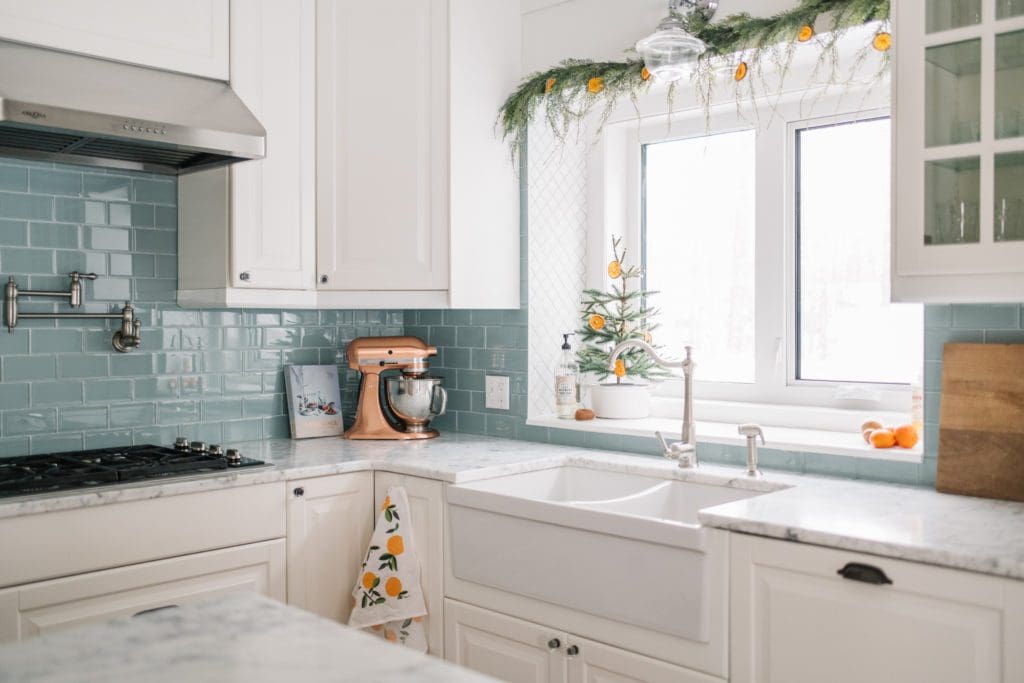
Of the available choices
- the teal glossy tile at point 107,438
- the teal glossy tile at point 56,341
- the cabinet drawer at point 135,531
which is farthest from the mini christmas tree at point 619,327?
the teal glossy tile at point 56,341

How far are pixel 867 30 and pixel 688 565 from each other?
1484 mm

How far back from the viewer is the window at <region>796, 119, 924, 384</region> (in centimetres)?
279

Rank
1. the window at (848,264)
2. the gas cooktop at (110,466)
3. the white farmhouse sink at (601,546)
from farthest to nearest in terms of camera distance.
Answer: the window at (848,264), the gas cooktop at (110,466), the white farmhouse sink at (601,546)

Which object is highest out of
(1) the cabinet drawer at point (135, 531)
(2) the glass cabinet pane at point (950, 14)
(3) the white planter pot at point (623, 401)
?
(2) the glass cabinet pane at point (950, 14)

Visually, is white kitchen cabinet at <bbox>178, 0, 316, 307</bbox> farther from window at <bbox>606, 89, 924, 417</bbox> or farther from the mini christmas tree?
window at <bbox>606, 89, 924, 417</bbox>

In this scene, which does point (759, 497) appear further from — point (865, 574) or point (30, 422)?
point (30, 422)

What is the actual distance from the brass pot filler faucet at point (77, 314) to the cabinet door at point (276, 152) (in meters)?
0.36

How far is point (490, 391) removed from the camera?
3.39m

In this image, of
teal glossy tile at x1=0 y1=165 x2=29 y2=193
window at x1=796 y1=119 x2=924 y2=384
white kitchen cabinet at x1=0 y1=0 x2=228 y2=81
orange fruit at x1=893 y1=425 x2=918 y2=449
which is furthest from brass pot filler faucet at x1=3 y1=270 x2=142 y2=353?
orange fruit at x1=893 y1=425 x2=918 y2=449

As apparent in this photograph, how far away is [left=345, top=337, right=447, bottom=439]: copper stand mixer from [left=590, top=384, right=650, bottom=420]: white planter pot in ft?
1.94

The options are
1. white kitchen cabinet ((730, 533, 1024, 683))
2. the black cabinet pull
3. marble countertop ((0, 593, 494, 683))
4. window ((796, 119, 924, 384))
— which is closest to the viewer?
marble countertop ((0, 593, 494, 683))

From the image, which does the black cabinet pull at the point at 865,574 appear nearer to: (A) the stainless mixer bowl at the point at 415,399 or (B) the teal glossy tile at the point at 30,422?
(A) the stainless mixer bowl at the point at 415,399

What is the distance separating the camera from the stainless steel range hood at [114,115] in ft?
7.61

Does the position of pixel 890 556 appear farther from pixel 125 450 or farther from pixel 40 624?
pixel 125 450
